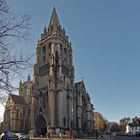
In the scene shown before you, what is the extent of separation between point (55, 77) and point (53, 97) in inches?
248

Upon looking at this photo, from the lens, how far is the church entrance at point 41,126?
67819mm

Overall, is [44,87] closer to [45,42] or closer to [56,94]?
[56,94]

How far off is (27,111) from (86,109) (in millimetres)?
19773

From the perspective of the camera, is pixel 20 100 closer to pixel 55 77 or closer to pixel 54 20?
pixel 55 77

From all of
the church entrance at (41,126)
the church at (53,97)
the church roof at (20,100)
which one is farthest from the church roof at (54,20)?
the church entrance at (41,126)

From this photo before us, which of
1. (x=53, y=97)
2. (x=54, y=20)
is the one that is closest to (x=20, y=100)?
(x=53, y=97)

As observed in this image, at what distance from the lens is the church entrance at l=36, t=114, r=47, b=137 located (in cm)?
6782

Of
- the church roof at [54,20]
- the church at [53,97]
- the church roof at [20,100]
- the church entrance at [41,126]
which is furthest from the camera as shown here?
the church roof at [20,100]

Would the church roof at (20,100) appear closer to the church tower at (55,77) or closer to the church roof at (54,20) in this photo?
the church tower at (55,77)

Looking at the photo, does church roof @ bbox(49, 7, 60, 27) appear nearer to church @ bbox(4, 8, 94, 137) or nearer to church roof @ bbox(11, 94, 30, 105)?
church @ bbox(4, 8, 94, 137)

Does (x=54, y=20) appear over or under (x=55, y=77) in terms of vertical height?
over

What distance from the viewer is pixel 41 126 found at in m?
68.8

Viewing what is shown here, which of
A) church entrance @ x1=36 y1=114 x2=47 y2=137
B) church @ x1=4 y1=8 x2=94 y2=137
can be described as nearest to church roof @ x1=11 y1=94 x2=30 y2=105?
church @ x1=4 y1=8 x2=94 y2=137

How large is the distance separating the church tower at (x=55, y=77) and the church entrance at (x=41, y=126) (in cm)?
93
